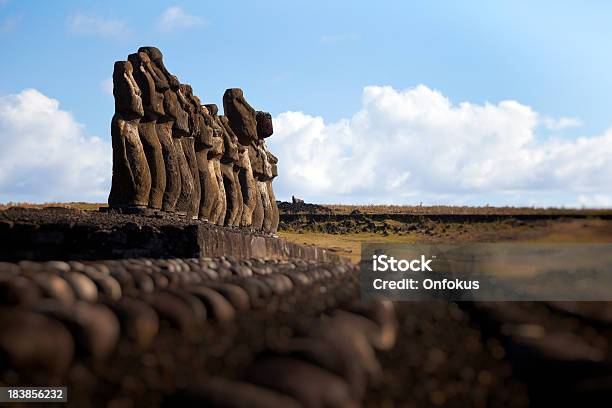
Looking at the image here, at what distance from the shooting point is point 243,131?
69.9ft

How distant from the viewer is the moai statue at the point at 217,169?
18.3m

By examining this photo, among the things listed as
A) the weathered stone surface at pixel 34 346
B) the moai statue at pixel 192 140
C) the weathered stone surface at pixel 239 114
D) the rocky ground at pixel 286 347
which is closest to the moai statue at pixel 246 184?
the weathered stone surface at pixel 239 114

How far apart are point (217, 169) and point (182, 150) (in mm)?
2586

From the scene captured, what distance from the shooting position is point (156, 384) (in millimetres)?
2805

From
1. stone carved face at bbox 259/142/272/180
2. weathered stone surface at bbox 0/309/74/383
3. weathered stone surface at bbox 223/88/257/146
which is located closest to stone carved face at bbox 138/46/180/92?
weathered stone surface at bbox 223/88/257/146

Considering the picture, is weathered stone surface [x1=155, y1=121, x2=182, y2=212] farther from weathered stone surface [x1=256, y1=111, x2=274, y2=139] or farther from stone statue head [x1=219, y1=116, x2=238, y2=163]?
weathered stone surface [x1=256, y1=111, x2=274, y2=139]

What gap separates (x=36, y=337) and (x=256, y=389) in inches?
38.3

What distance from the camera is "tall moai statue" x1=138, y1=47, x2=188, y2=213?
1509 centimetres

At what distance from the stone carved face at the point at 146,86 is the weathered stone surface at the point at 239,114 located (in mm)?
6026

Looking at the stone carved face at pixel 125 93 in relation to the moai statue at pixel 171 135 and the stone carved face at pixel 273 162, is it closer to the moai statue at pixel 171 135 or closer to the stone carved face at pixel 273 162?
the moai statue at pixel 171 135

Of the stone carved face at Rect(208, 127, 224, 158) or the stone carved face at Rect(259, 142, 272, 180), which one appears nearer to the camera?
the stone carved face at Rect(208, 127, 224, 158)

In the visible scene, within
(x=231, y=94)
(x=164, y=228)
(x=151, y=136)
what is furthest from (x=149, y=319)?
(x=231, y=94)

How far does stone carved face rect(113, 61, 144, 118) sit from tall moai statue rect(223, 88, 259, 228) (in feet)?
23.2

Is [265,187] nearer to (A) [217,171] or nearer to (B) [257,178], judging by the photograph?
(B) [257,178]
